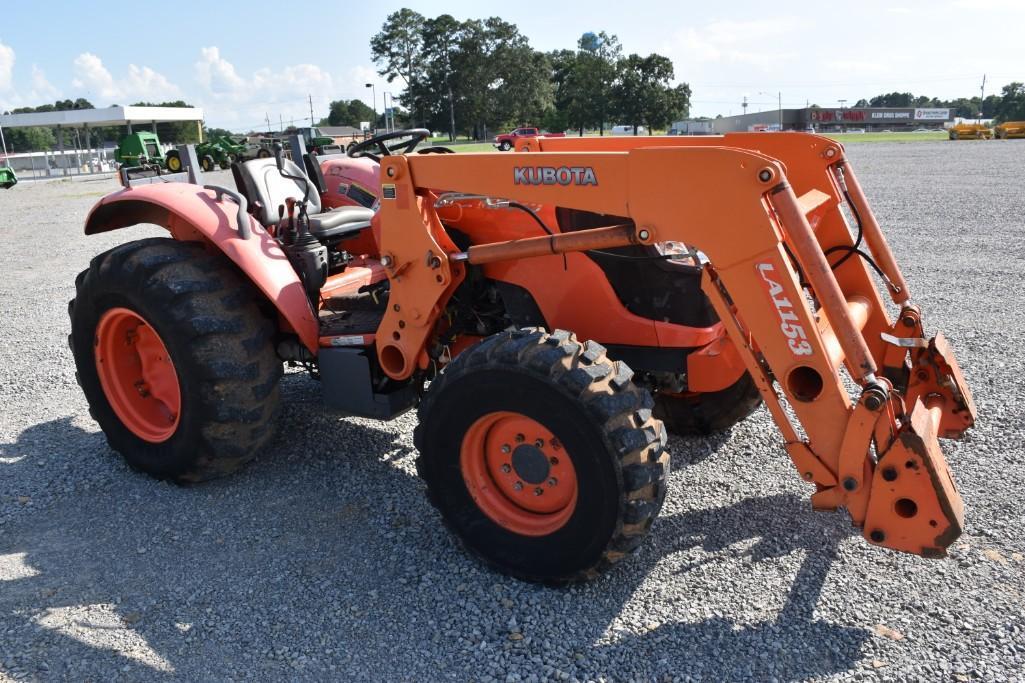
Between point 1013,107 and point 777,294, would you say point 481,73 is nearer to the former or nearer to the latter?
point 1013,107

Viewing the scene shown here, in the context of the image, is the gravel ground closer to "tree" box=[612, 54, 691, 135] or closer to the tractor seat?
the tractor seat

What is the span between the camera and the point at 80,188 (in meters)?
26.6

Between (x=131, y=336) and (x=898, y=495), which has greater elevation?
(x=131, y=336)

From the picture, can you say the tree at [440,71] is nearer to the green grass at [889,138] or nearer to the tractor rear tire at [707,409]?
the green grass at [889,138]

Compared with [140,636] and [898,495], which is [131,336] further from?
[898,495]

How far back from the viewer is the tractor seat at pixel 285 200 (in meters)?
4.46

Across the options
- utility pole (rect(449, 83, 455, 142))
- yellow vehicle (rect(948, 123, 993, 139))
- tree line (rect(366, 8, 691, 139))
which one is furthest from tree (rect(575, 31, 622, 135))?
yellow vehicle (rect(948, 123, 993, 139))

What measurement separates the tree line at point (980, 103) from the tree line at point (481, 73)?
1417 inches

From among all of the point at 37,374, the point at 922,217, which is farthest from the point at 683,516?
the point at 922,217

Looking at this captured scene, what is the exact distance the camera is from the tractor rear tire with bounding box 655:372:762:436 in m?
4.19

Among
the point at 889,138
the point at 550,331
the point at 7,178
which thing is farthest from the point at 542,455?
the point at 889,138

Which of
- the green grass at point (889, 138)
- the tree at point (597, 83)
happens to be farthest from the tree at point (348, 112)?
the green grass at point (889, 138)

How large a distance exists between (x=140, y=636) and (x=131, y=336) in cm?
186

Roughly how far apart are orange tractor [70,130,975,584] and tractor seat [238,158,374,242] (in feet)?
0.05
